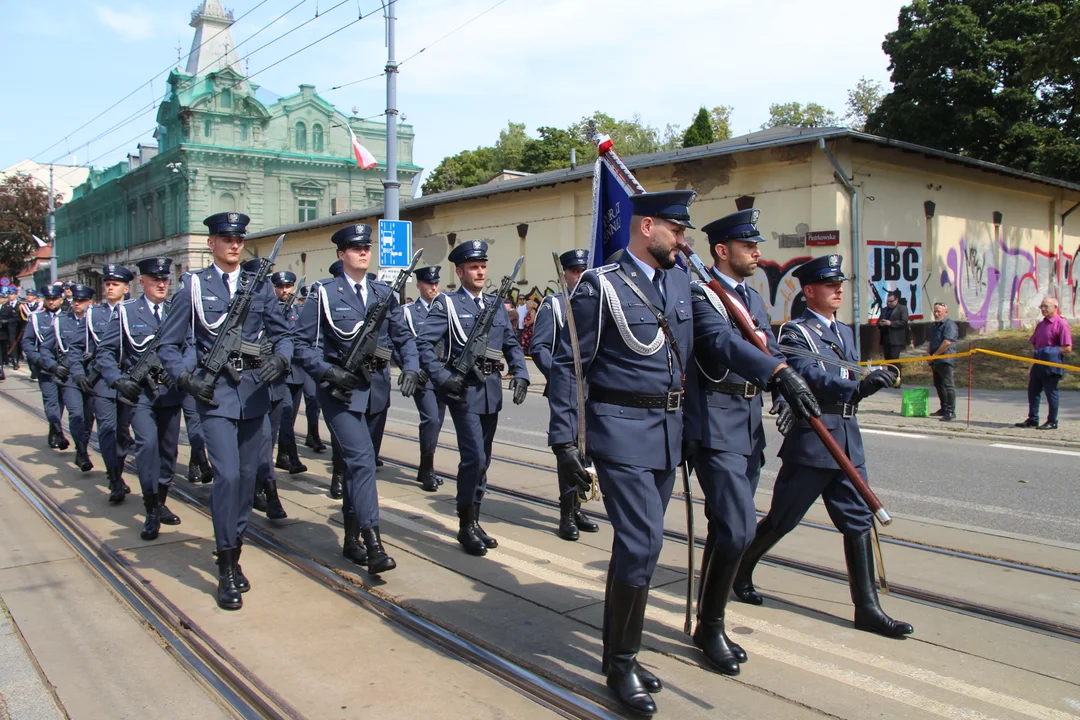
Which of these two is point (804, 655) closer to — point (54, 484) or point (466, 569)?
point (466, 569)

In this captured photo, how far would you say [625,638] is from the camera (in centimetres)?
364

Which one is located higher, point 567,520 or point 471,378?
point 471,378

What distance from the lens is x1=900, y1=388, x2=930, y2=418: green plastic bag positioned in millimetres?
13367

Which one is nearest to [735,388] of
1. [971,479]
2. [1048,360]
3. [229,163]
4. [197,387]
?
[197,387]

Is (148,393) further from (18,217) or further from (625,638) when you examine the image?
(18,217)

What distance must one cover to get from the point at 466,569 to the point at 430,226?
1013 inches

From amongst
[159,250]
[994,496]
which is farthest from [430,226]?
[159,250]

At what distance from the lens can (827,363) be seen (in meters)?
4.46

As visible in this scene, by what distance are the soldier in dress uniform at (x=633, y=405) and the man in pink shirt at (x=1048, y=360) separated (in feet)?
33.5

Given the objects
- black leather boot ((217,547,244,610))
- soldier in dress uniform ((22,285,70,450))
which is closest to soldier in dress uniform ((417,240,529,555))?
black leather boot ((217,547,244,610))

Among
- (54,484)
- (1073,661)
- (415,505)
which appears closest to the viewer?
(1073,661)

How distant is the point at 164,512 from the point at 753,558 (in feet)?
15.3

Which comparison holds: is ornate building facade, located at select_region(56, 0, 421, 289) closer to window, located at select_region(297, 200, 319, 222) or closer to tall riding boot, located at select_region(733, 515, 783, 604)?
window, located at select_region(297, 200, 319, 222)

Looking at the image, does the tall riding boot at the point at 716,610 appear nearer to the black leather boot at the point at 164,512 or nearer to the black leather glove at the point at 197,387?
the black leather glove at the point at 197,387
